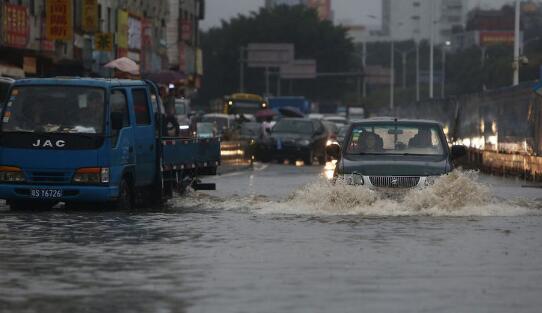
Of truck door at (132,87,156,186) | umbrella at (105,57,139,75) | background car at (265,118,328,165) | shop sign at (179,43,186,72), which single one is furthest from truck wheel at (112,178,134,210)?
shop sign at (179,43,186,72)

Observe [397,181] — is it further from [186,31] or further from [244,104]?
[244,104]

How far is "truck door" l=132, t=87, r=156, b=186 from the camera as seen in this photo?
24.2 metres

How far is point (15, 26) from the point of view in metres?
49.0

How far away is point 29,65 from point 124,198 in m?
30.3

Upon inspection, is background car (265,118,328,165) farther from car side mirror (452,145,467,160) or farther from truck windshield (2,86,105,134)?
truck windshield (2,86,105,134)

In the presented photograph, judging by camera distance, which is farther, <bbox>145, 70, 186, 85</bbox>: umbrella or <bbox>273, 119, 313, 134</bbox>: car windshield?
<bbox>273, 119, 313, 134</bbox>: car windshield

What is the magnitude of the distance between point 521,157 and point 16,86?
23.1 meters

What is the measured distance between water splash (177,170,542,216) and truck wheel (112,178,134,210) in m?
1.78

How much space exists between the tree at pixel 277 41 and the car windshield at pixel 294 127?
93.5 m

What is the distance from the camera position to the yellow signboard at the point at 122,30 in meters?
69.6

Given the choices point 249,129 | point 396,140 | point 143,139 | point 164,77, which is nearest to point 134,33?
point 249,129

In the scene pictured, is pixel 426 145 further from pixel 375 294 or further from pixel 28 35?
pixel 28 35

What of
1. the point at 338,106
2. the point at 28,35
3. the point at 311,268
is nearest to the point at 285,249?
the point at 311,268

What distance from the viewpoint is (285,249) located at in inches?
674
